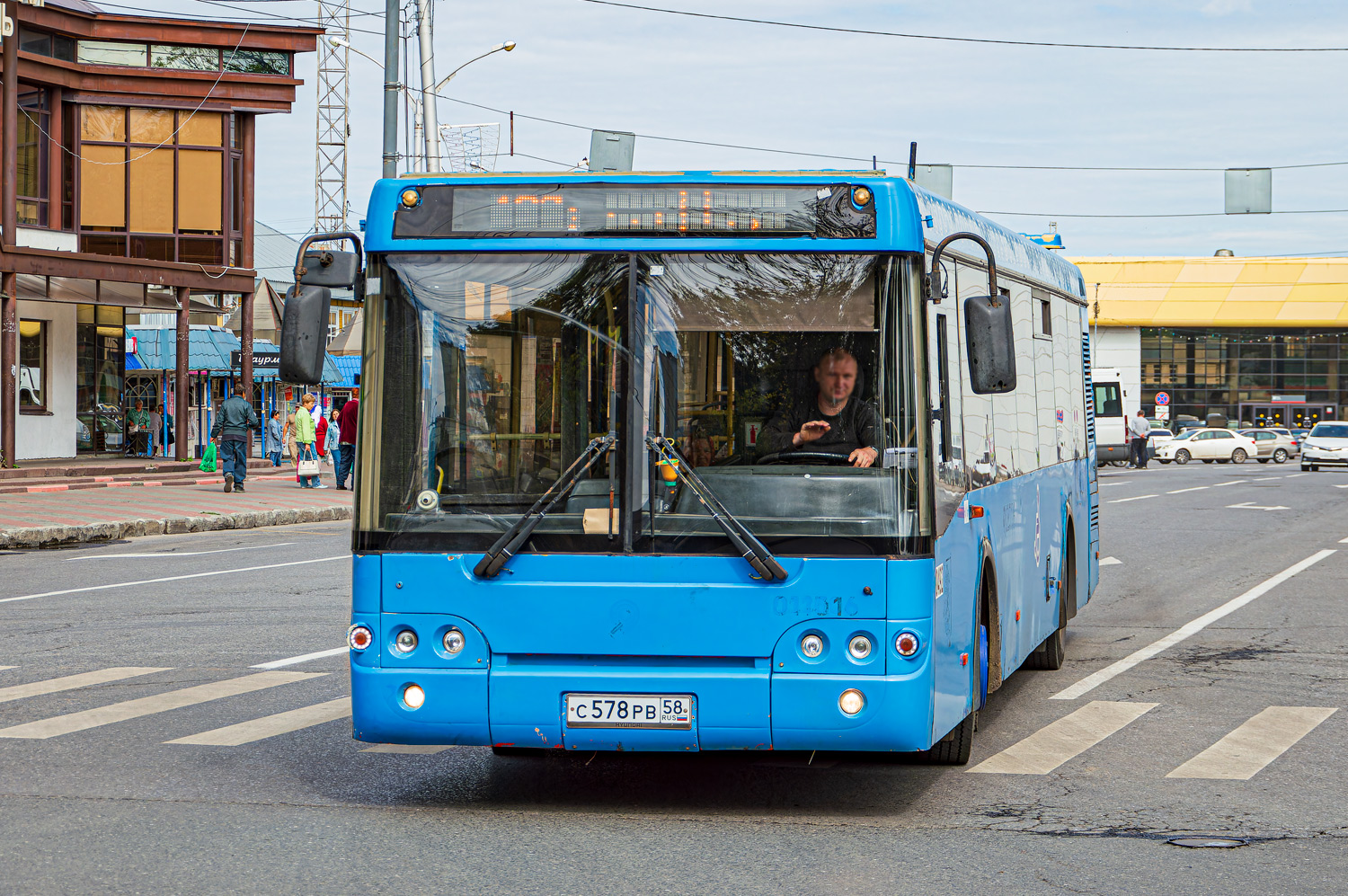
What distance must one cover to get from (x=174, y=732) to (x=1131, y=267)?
2917 inches

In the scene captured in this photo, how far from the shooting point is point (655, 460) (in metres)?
6.11

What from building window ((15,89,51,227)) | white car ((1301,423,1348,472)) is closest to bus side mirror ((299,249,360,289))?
building window ((15,89,51,227))

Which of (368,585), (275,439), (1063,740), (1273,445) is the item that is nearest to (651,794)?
(368,585)

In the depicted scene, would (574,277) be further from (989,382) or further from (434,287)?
(989,382)

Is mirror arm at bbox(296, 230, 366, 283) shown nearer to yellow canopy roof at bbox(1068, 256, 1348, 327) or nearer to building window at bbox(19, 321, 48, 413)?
building window at bbox(19, 321, 48, 413)

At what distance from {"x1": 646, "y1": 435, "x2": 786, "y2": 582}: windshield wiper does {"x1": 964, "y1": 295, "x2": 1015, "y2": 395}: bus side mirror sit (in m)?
1.01

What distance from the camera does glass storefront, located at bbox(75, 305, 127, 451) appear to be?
1303 inches

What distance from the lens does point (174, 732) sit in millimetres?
8047

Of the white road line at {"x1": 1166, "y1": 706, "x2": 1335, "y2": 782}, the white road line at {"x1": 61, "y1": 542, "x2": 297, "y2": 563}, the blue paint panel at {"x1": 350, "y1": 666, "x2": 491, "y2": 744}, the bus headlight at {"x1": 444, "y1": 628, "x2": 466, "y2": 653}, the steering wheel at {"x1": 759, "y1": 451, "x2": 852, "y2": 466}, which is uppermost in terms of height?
the steering wheel at {"x1": 759, "y1": 451, "x2": 852, "y2": 466}


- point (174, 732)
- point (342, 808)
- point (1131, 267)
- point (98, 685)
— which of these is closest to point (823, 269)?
point (342, 808)

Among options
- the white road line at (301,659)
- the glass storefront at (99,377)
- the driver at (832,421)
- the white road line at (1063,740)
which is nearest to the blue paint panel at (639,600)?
the driver at (832,421)

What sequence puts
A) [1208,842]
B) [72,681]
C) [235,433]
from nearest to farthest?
1. [1208,842]
2. [72,681]
3. [235,433]

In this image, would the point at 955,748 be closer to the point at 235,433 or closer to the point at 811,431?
the point at 811,431

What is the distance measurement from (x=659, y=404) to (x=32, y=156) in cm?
2897
